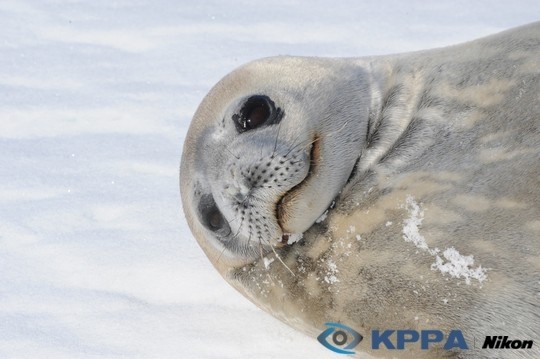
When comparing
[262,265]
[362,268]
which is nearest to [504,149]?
[362,268]

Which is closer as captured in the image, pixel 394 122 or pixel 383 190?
pixel 383 190

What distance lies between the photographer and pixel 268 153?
2.95 m

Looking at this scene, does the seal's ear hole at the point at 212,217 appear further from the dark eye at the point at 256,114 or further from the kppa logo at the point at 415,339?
the kppa logo at the point at 415,339

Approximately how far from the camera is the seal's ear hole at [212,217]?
10.3 ft

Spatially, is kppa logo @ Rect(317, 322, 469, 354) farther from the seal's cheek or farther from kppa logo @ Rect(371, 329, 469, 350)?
the seal's cheek

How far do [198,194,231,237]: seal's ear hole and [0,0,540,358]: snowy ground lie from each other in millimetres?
363

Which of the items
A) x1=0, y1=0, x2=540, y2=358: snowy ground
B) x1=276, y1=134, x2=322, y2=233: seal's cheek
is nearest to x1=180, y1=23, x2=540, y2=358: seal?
x1=276, y1=134, x2=322, y2=233: seal's cheek

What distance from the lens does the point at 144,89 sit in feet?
16.3

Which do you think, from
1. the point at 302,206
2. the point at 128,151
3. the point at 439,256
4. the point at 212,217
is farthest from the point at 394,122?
the point at 128,151

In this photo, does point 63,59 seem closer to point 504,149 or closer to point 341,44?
point 341,44

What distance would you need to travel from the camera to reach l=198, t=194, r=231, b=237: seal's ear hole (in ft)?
10.3

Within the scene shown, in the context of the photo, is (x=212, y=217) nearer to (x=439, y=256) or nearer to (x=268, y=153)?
(x=268, y=153)

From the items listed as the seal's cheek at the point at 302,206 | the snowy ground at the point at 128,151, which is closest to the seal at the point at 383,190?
the seal's cheek at the point at 302,206

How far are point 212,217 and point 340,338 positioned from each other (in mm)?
708
